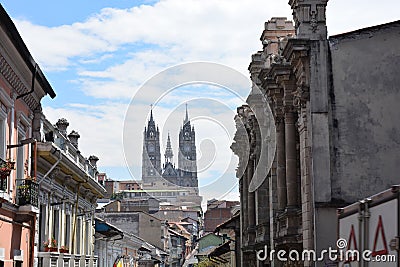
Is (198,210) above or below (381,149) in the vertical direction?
above

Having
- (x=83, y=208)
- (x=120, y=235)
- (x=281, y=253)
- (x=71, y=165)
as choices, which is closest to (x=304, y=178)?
(x=281, y=253)

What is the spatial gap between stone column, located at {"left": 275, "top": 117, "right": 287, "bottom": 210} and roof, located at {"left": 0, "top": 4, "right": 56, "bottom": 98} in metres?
7.96

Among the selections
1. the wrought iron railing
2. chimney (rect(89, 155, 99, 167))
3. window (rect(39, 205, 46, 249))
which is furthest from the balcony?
the wrought iron railing

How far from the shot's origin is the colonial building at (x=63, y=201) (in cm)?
2403

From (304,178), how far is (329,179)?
1.00 metres

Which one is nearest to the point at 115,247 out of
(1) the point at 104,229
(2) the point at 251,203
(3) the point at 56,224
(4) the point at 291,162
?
(1) the point at 104,229

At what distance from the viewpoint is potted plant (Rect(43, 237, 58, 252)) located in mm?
24628

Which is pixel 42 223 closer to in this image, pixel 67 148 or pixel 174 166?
pixel 67 148

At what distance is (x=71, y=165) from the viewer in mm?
26219

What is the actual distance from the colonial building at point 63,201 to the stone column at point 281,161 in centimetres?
678

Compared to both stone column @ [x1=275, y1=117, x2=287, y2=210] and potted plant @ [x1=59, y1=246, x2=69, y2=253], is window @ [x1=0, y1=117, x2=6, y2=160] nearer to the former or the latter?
potted plant @ [x1=59, y1=246, x2=69, y2=253]

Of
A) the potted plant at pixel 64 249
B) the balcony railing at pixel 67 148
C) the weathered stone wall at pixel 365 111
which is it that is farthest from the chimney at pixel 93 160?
the weathered stone wall at pixel 365 111

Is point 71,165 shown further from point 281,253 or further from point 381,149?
point 381,149

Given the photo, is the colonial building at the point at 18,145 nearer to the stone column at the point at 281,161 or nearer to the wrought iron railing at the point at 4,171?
the wrought iron railing at the point at 4,171
